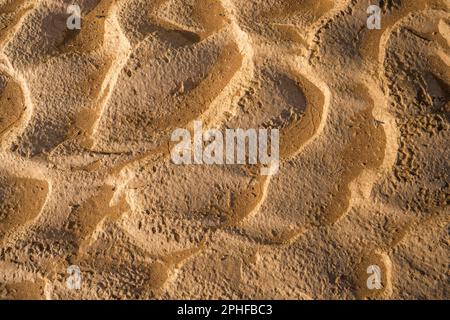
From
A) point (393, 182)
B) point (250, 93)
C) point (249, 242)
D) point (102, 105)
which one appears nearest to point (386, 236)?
point (393, 182)

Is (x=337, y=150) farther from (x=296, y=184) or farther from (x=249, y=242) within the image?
(x=249, y=242)

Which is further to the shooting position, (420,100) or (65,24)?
(65,24)

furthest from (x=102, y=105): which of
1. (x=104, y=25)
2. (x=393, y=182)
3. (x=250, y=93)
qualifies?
(x=393, y=182)

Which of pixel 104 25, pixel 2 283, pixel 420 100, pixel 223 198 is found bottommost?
pixel 2 283

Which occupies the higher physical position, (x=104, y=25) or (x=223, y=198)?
(x=104, y=25)

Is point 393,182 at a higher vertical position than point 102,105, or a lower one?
lower

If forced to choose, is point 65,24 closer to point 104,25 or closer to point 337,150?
point 104,25
